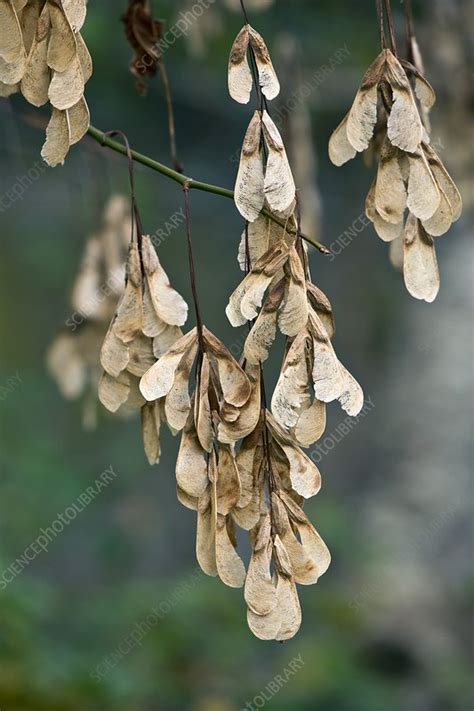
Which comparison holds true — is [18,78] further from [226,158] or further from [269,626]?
[226,158]

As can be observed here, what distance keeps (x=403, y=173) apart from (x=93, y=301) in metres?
0.92

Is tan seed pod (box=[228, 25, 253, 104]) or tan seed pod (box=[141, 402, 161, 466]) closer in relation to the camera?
tan seed pod (box=[228, 25, 253, 104])

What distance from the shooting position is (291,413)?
37.6 inches

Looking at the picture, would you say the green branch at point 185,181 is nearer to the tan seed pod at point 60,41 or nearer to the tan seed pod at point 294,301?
the tan seed pod at point 294,301

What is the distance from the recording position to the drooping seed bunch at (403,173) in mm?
1003

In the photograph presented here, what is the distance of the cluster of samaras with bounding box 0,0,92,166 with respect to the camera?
920 millimetres

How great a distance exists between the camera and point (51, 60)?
94 cm

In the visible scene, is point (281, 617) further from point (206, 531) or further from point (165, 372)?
point (165, 372)

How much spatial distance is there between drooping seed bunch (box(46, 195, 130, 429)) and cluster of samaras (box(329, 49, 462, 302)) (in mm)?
744

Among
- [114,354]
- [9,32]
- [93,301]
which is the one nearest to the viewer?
[9,32]

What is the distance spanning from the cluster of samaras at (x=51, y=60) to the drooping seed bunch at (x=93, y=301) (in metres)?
0.74

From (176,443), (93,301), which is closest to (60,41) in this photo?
(93,301)

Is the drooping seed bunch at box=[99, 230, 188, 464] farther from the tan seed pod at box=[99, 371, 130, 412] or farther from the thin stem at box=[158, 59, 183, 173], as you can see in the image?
the thin stem at box=[158, 59, 183, 173]

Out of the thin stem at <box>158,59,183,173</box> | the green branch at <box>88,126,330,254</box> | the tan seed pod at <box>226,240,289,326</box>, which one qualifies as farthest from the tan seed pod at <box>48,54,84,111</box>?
the thin stem at <box>158,59,183,173</box>
